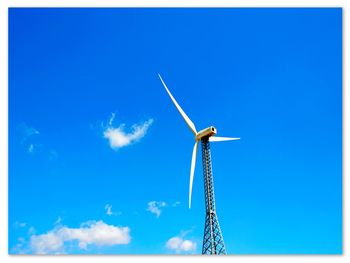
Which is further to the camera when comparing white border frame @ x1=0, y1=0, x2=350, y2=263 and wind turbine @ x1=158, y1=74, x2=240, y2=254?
wind turbine @ x1=158, y1=74, x2=240, y2=254

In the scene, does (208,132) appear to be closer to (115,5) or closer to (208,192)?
(208,192)

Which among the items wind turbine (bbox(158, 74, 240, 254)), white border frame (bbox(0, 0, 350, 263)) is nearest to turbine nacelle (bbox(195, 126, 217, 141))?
wind turbine (bbox(158, 74, 240, 254))

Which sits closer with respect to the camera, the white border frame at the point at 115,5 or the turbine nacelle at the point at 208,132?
the white border frame at the point at 115,5

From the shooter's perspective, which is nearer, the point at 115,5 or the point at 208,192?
the point at 115,5

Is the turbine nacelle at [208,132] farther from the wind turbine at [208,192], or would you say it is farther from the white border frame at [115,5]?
the white border frame at [115,5]

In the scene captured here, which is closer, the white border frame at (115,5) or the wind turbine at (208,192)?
the white border frame at (115,5)

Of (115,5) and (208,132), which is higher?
(115,5)

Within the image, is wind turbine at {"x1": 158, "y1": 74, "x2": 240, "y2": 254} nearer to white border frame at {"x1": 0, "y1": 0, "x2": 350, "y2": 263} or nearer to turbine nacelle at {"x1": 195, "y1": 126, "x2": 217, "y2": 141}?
turbine nacelle at {"x1": 195, "y1": 126, "x2": 217, "y2": 141}

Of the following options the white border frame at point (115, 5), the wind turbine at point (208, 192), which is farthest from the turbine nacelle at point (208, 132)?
the white border frame at point (115, 5)

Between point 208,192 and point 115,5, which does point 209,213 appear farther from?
point 115,5

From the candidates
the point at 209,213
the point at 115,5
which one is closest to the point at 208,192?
the point at 209,213
